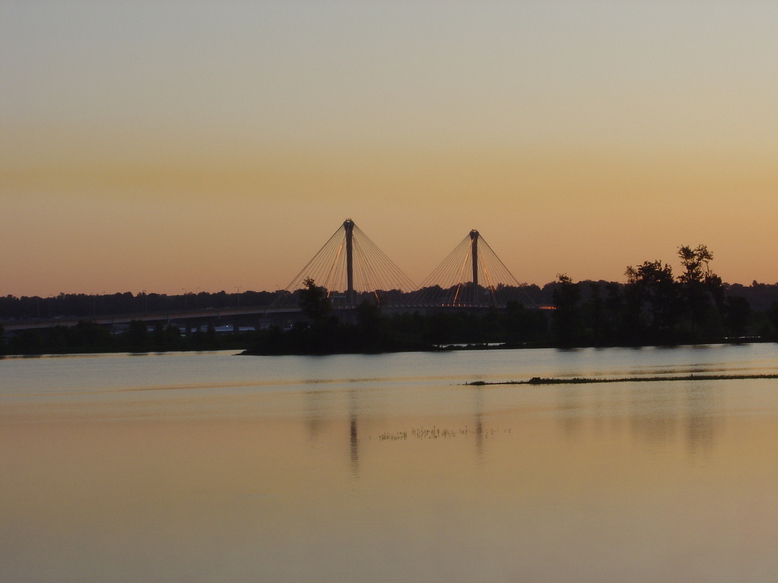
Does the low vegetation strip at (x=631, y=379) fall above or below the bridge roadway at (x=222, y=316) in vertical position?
below

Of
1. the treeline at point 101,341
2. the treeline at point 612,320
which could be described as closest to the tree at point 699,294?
the treeline at point 612,320

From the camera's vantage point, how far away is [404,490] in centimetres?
1741

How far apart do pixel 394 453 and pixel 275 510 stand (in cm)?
644

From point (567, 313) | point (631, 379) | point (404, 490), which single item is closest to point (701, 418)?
point (404, 490)

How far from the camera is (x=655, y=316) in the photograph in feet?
306

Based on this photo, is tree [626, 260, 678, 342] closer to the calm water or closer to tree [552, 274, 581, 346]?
tree [552, 274, 581, 346]

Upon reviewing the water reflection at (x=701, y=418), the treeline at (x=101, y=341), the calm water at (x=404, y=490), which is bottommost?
the calm water at (x=404, y=490)

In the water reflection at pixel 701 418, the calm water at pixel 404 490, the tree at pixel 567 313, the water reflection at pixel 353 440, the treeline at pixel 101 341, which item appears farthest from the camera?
the treeline at pixel 101 341

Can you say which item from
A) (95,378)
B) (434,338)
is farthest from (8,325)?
(95,378)

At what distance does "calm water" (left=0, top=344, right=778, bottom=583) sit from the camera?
41.1 feet

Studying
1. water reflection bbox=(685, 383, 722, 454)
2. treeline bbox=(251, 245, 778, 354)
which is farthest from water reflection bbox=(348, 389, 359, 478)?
treeline bbox=(251, 245, 778, 354)

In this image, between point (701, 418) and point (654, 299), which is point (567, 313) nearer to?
point (654, 299)

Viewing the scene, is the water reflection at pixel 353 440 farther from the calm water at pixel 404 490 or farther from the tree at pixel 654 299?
the tree at pixel 654 299

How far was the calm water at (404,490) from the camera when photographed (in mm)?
12539
